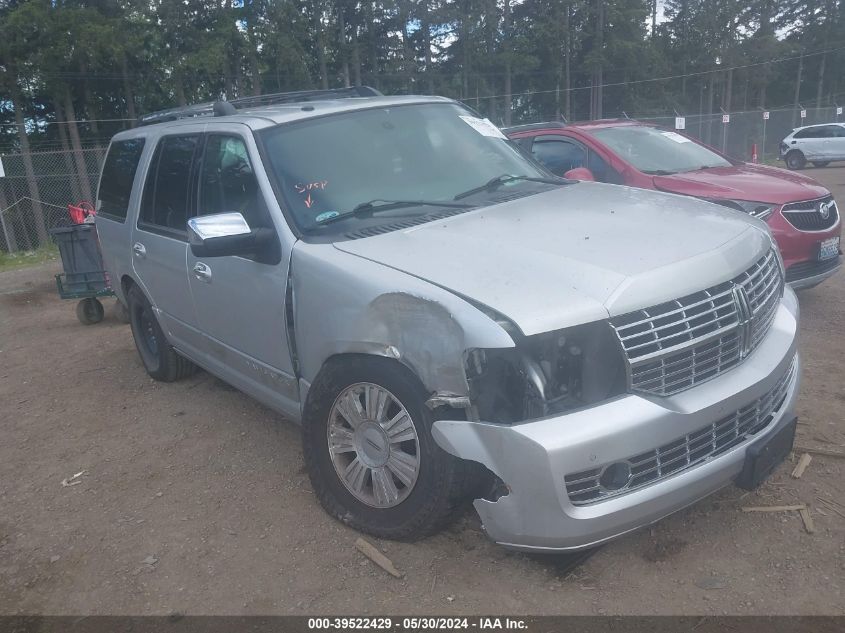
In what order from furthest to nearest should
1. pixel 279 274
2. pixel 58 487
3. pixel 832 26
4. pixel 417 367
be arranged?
pixel 832 26 → pixel 58 487 → pixel 279 274 → pixel 417 367

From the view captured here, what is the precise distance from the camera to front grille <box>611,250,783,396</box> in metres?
2.60

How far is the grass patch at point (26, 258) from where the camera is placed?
47.6 ft

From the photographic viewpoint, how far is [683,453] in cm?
267

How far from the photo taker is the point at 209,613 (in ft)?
9.66

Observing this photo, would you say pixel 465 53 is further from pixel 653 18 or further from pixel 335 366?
pixel 335 366

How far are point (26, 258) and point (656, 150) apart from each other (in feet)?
44.3

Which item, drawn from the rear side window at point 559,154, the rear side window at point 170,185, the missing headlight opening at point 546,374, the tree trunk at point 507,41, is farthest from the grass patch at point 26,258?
the tree trunk at point 507,41

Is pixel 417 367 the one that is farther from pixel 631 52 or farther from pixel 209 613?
pixel 631 52

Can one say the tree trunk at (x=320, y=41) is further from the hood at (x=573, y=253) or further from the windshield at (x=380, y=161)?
the hood at (x=573, y=253)

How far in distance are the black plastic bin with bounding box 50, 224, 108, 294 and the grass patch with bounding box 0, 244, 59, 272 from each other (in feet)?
23.3

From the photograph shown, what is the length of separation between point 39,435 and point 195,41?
3315cm

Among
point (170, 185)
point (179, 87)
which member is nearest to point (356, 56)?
point (179, 87)

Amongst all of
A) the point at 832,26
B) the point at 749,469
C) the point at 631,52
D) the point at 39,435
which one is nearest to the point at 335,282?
the point at 749,469

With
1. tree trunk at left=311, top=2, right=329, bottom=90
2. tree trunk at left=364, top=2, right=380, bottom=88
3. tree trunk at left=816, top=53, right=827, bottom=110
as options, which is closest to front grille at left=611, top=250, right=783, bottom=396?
tree trunk at left=311, top=2, right=329, bottom=90
